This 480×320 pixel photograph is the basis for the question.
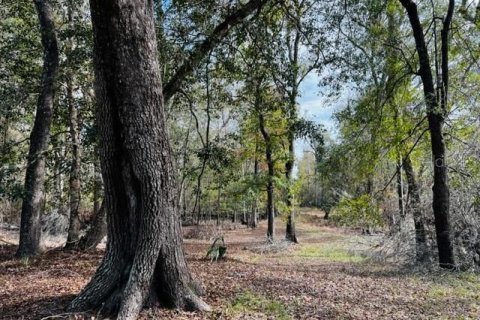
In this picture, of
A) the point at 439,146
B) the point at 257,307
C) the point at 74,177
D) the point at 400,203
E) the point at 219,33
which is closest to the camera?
the point at 257,307

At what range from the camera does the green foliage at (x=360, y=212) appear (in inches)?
414

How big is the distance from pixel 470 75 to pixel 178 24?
8301 mm

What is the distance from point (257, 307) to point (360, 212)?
6.39 meters

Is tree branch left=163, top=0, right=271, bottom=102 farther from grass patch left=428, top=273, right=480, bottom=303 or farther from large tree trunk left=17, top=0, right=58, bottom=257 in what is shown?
grass patch left=428, top=273, right=480, bottom=303

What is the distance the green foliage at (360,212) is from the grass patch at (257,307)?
5.85m

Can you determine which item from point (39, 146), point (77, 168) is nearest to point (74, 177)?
point (77, 168)

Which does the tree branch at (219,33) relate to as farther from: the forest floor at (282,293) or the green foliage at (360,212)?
the green foliage at (360,212)

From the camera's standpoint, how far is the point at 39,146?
891cm

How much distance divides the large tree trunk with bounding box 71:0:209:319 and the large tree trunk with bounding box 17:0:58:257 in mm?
5236

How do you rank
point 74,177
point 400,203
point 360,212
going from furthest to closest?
1. point 400,203
2. point 360,212
3. point 74,177

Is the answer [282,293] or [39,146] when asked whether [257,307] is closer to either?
[282,293]

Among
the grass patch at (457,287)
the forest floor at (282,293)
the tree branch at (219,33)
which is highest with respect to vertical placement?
the tree branch at (219,33)

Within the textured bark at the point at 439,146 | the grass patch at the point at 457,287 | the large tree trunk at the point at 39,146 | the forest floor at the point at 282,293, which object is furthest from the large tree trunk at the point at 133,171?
the textured bark at the point at 439,146

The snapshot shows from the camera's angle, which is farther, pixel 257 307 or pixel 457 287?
pixel 457 287
